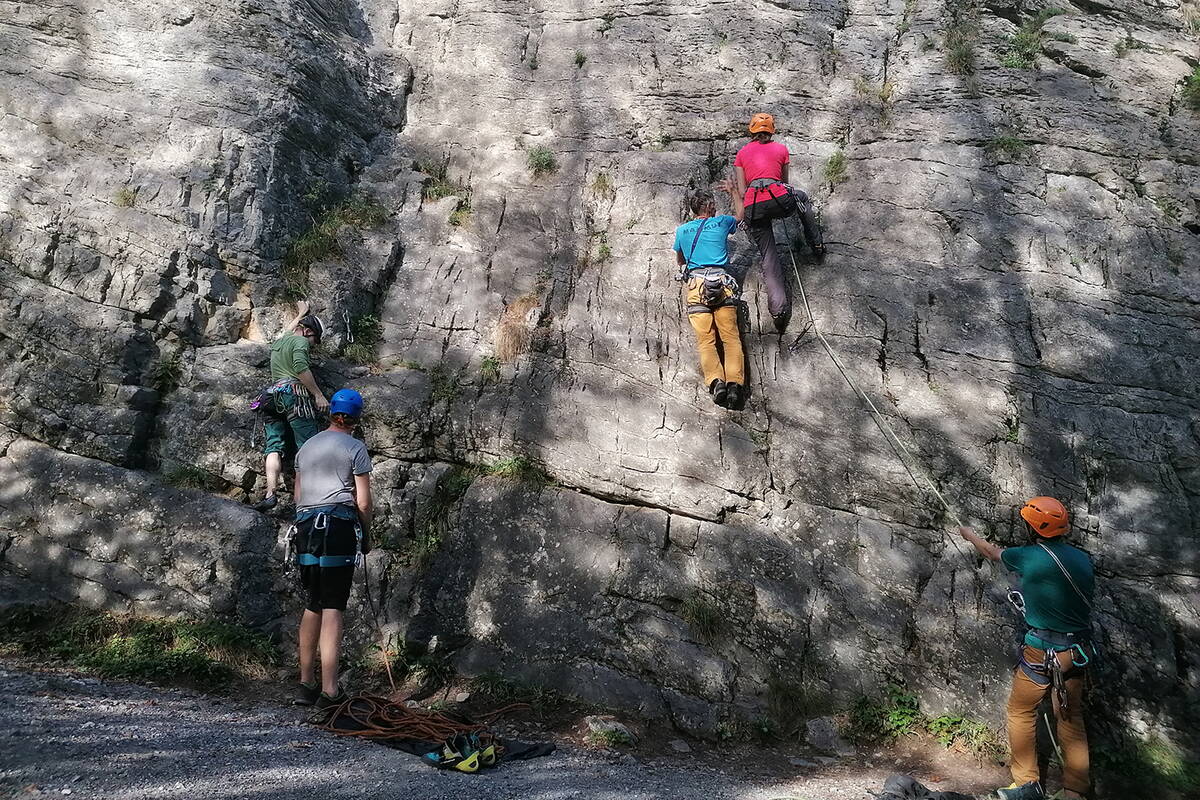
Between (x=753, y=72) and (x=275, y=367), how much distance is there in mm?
7565

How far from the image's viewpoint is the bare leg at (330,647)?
17.0ft

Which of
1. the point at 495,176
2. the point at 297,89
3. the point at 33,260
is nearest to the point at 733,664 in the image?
the point at 495,176

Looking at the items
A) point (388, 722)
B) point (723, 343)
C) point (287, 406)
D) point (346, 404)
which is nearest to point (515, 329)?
point (723, 343)

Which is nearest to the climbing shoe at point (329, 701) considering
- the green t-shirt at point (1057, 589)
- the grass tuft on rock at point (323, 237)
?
the grass tuft on rock at point (323, 237)

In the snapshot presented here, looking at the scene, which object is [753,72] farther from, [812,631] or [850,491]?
[812,631]

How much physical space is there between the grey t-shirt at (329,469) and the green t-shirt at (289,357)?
1.71 metres

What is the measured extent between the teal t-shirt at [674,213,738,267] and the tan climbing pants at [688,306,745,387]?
55cm

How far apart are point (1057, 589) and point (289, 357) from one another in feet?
22.4

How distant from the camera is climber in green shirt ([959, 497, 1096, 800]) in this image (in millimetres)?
4895

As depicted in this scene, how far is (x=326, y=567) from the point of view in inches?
205

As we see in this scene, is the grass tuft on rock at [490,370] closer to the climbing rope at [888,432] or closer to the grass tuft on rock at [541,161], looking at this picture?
the grass tuft on rock at [541,161]

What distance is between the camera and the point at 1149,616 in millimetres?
5824

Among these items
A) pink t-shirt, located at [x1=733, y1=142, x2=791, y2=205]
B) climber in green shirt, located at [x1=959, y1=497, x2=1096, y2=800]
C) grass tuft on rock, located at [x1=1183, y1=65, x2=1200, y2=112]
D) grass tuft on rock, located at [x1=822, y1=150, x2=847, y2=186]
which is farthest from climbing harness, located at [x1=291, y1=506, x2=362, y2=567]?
grass tuft on rock, located at [x1=1183, y1=65, x2=1200, y2=112]

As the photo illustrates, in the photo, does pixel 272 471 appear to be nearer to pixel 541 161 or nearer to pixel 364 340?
pixel 364 340
